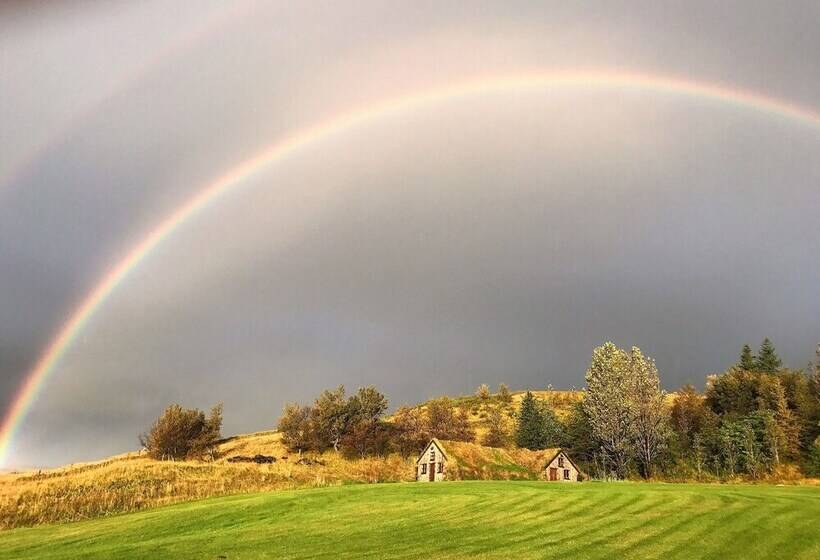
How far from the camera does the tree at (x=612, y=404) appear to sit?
92.1m

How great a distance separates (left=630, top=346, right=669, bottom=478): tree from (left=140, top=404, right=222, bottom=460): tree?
71208mm

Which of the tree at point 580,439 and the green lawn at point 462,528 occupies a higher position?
the tree at point 580,439

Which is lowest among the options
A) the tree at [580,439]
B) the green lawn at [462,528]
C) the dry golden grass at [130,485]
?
the green lawn at [462,528]

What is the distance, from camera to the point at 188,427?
346ft

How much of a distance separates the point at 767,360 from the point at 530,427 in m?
48.9

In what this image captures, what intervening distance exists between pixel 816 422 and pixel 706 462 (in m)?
15.6

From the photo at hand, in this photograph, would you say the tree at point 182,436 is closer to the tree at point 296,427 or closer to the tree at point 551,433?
the tree at point 296,427

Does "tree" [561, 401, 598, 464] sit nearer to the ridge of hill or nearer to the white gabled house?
the white gabled house

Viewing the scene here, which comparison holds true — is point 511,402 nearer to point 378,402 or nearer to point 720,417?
point 378,402

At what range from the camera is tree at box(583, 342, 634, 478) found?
3625 inches

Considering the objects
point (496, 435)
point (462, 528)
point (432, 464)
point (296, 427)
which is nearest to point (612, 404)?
point (496, 435)

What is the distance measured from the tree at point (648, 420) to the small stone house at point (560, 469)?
12873 mm

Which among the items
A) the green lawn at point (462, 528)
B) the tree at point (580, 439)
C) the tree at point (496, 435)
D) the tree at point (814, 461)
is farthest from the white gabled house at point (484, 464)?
the green lawn at point (462, 528)

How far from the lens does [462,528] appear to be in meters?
28.5
